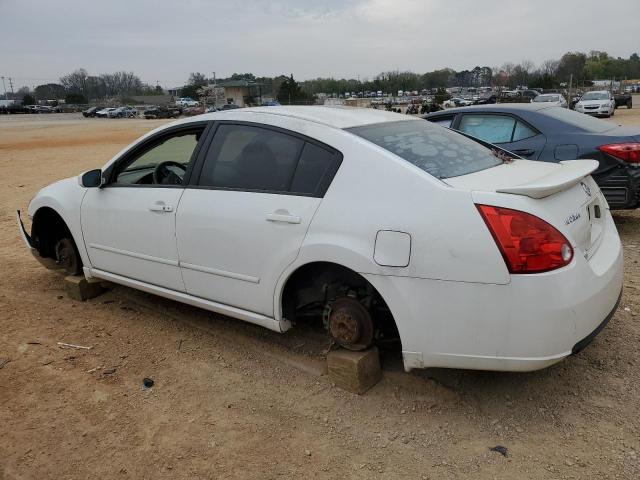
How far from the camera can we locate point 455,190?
2.61 meters

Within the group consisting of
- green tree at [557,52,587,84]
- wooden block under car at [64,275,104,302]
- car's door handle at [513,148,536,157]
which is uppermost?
green tree at [557,52,587,84]

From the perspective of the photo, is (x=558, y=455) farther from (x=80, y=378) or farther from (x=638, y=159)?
(x=638, y=159)

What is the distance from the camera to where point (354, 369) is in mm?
3041

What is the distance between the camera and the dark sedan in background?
5680 mm

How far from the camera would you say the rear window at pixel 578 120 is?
6102 mm

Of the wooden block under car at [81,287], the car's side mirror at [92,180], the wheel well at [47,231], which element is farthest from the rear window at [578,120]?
the wheel well at [47,231]

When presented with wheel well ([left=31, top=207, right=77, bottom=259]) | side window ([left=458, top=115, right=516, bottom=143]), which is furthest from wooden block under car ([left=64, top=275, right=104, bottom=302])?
side window ([left=458, top=115, right=516, bottom=143])

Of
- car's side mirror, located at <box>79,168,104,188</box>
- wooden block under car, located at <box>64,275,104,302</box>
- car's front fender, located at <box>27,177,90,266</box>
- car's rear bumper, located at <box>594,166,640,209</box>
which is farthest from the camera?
car's rear bumper, located at <box>594,166,640,209</box>

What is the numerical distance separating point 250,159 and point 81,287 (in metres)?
2.28

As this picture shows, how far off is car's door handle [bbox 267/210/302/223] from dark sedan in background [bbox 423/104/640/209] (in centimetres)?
395

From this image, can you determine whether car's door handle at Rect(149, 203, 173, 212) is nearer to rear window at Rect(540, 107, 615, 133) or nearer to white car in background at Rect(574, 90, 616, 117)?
rear window at Rect(540, 107, 615, 133)

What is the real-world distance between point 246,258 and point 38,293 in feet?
9.38

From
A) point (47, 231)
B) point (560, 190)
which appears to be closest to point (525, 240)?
point (560, 190)

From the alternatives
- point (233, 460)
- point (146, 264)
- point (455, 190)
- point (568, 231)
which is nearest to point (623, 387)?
point (568, 231)
